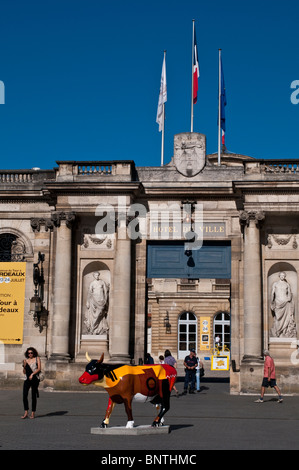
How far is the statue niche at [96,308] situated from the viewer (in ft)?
79.1

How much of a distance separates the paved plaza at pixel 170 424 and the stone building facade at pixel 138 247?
2.30 meters

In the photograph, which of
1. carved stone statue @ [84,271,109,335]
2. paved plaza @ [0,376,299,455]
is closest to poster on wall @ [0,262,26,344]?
carved stone statue @ [84,271,109,335]

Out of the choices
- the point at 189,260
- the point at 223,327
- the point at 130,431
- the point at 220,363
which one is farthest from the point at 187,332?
the point at 130,431

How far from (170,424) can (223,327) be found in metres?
31.8

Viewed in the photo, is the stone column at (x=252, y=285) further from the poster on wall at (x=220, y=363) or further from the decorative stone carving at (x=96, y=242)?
the poster on wall at (x=220, y=363)

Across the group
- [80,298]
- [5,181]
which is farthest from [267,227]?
[5,181]

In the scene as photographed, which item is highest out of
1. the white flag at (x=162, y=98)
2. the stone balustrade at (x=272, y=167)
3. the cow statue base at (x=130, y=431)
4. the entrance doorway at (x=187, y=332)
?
the white flag at (x=162, y=98)

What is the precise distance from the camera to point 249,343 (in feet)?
75.2

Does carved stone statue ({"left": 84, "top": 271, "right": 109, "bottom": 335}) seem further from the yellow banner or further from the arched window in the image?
the arched window

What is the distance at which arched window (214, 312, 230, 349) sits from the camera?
45.3 m

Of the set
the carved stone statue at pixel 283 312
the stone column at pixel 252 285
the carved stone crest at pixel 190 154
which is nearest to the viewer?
the stone column at pixel 252 285

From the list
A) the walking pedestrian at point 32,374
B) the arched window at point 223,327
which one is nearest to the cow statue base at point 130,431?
the walking pedestrian at point 32,374

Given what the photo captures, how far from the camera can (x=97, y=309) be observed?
24.1 m
